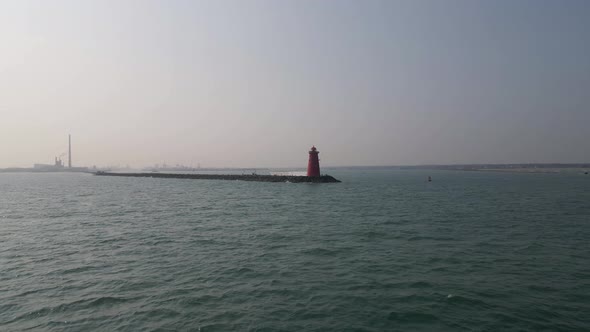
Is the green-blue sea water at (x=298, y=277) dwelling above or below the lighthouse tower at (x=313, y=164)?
below

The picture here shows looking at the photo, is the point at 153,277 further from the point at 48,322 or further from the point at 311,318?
the point at 311,318

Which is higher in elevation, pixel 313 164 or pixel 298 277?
pixel 313 164

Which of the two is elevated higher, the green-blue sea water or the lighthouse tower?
the lighthouse tower

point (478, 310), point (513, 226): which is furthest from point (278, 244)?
point (513, 226)

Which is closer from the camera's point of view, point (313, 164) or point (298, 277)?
point (298, 277)

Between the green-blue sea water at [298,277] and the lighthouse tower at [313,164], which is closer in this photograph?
the green-blue sea water at [298,277]

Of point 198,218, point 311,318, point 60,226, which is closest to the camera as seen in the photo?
point 311,318

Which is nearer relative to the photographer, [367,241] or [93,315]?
[93,315]

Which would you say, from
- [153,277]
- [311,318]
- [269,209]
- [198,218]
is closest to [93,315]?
[153,277]

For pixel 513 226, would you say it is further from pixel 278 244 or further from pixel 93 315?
pixel 93 315

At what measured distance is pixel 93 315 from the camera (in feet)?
29.5

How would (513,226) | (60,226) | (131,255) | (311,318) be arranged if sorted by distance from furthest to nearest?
(60,226) < (513,226) < (131,255) < (311,318)

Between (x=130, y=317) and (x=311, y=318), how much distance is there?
4.97m

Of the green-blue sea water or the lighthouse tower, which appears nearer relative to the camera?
the green-blue sea water
